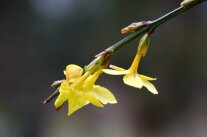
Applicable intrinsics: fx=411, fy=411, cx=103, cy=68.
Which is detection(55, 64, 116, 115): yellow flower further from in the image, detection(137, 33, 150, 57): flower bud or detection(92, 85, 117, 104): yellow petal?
detection(137, 33, 150, 57): flower bud

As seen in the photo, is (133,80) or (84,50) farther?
(84,50)

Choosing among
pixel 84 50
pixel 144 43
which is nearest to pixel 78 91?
pixel 144 43

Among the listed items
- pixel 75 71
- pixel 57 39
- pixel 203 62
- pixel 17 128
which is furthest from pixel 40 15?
pixel 75 71

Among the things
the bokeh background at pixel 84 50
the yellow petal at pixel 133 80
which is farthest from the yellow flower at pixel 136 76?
the bokeh background at pixel 84 50

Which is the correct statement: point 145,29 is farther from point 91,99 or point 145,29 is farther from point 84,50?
point 84,50

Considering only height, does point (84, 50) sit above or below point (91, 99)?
above

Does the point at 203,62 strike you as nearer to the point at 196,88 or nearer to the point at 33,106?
the point at 196,88
